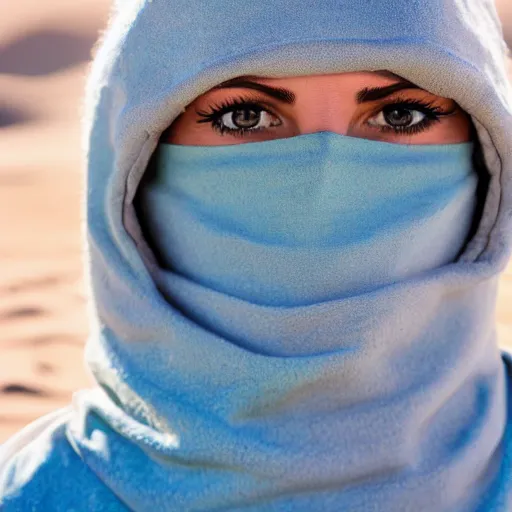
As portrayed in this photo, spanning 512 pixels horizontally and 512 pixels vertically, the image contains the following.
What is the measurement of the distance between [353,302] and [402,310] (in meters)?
0.08

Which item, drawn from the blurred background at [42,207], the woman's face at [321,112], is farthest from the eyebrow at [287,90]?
the blurred background at [42,207]

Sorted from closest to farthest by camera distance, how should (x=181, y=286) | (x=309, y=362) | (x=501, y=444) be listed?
(x=309, y=362) < (x=181, y=286) < (x=501, y=444)

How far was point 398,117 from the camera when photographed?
1604 mm

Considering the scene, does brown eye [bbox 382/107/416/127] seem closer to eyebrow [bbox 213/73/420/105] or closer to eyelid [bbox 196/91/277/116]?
eyebrow [bbox 213/73/420/105]

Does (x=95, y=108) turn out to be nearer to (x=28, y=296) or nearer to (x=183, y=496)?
(x=183, y=496)

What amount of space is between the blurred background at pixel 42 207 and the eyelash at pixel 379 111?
16.6 inches

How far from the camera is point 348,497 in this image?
4.68 ft

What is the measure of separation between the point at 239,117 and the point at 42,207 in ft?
20.0

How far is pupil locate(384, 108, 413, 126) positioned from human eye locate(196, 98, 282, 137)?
18cm

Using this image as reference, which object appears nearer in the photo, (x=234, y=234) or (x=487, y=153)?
(x=234, y=234)

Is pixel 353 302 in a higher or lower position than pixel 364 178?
lower

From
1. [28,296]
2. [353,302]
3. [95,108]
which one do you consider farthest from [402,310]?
[28,296]

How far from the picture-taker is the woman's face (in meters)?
1.52

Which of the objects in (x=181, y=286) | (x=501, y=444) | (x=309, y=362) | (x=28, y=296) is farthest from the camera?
(x=28, y=296)
